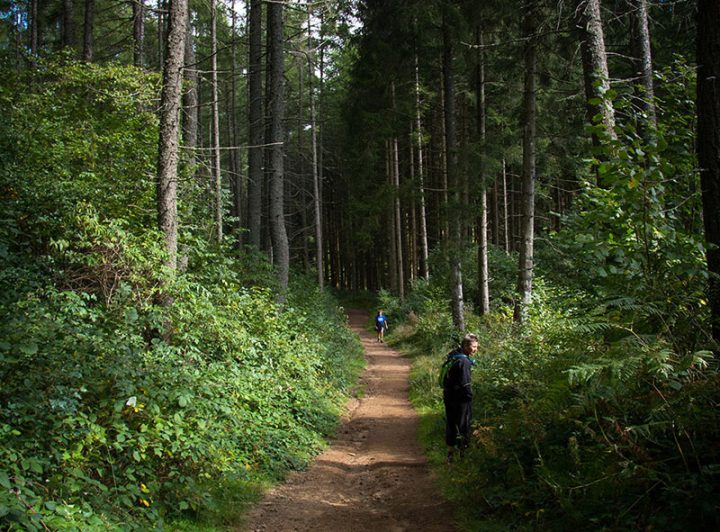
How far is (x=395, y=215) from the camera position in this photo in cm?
2780

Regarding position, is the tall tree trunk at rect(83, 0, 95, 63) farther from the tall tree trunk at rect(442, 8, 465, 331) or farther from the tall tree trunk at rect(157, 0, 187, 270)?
the tall tree trunk at rect(442, 8, 465, 331)

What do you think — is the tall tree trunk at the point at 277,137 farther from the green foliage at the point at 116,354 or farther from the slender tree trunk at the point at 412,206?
the slender tree trunk at the point at 412,206

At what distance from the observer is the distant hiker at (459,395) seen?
7027mm

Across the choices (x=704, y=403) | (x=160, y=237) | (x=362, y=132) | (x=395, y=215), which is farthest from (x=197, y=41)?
(x=704, y=403)

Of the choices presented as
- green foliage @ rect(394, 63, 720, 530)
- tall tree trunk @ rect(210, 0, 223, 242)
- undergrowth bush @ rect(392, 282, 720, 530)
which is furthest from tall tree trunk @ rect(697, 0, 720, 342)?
tall tree trunk @ rect(210, 0, 223, 242)

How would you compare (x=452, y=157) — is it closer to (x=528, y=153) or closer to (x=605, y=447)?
(x=528, y=153)

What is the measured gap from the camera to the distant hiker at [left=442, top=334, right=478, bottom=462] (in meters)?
7.03

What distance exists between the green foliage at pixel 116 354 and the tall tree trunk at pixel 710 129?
5.04m

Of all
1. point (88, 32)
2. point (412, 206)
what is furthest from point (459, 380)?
point (412, 206)

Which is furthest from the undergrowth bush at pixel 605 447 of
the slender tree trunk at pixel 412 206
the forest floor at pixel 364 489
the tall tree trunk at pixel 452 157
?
the slender tree trunk at pixel 412 206

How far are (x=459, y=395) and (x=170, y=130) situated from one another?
18.4ft

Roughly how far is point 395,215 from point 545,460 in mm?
23228

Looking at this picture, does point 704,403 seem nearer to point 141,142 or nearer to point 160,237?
point 160,237

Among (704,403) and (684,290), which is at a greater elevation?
(684,290)
